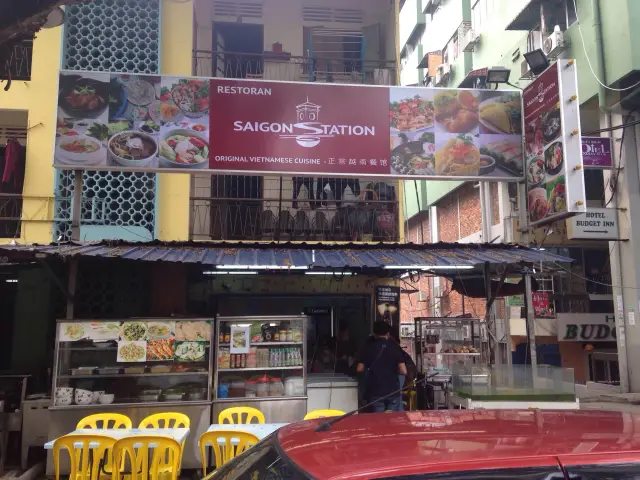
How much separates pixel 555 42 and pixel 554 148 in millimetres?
8376

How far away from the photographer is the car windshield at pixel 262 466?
2035 millimetres

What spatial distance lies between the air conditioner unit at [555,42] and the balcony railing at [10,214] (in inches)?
565

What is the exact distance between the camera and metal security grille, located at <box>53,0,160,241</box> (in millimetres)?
11984

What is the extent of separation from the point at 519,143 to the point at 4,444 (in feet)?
30.3

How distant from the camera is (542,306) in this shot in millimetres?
17125

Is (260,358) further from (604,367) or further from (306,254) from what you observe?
(604,367)

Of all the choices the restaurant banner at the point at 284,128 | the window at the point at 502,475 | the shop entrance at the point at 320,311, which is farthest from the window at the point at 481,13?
the window at the point at 502,475

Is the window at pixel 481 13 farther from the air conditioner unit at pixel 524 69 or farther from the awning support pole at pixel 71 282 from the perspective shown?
the awning support pole at pixel 71 282

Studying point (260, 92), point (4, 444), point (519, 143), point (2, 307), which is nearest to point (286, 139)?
point (260, 92)

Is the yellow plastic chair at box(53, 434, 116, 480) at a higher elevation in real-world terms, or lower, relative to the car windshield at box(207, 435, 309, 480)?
lower

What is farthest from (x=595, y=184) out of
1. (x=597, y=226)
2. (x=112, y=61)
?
(x=112, y=61)

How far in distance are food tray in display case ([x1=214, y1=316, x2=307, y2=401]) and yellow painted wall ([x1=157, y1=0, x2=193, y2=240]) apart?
192 inches

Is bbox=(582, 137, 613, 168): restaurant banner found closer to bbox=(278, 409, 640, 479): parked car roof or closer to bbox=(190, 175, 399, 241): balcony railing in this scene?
bbox=(190, 175, 399, 241): balcony railing

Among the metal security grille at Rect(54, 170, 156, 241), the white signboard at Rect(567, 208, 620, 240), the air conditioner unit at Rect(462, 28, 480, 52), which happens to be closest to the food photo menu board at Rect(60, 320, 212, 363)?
the metal security grille at Rect(54, 170, 156, 241)
